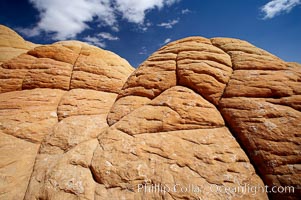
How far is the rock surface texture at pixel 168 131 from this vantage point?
7145 mm

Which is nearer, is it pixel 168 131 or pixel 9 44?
pixel 168 131

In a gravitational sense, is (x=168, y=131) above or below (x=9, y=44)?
below

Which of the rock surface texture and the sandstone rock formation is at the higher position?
the sandstone rock formation

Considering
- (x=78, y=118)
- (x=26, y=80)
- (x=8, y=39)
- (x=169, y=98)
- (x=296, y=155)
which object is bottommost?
(x=296, y=155)

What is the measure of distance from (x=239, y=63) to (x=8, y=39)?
38926 millimetres

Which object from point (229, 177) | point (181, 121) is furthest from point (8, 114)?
Result: point (229, 177)

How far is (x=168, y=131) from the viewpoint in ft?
29.3

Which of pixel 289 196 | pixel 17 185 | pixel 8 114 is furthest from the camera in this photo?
pixel 8 114

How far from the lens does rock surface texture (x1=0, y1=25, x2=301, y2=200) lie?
23.4ft

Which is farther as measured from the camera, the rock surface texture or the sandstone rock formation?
the sandstone rock formation

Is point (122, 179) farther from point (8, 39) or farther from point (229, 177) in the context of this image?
point (8, 39)

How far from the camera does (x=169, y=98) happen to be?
33.0ft

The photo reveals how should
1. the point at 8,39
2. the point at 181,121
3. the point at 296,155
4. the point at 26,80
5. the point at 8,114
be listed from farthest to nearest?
the point at 8,39 < the point at 26,80 < the point at 8,114 < the point at 181,121 < the point at 296,155

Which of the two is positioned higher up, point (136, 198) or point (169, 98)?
point (169, 98)
